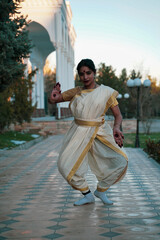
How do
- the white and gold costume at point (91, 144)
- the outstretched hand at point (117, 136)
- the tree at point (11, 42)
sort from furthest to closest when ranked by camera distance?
the tree at point (11, 42), the white and gold costume at point (91, 144), the outstretched hand at point (117, 136)

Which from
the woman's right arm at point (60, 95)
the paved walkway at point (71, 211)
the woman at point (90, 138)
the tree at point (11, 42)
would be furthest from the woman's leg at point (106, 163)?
the tree at point (11, 42)

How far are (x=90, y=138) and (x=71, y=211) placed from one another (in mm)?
918

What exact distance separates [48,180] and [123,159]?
287 cm

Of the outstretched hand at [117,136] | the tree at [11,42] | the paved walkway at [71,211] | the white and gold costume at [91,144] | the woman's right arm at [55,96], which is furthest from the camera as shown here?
the tree at [11,42]

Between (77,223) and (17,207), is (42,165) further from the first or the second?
(77,223)

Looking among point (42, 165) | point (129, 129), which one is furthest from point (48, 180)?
point (129, 129)

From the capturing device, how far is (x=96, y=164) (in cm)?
478

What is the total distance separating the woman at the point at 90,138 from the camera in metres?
4.60

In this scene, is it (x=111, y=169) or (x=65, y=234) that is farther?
(x=111, y=169)

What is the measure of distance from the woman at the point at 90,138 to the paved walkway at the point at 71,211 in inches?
18.0

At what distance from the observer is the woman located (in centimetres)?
460

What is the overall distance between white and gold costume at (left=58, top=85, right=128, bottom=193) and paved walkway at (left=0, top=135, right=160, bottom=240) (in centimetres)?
44

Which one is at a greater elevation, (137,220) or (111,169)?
(111,169)

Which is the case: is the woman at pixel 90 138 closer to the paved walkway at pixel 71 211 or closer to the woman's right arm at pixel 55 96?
the woman's right arm at pixel 55 96
